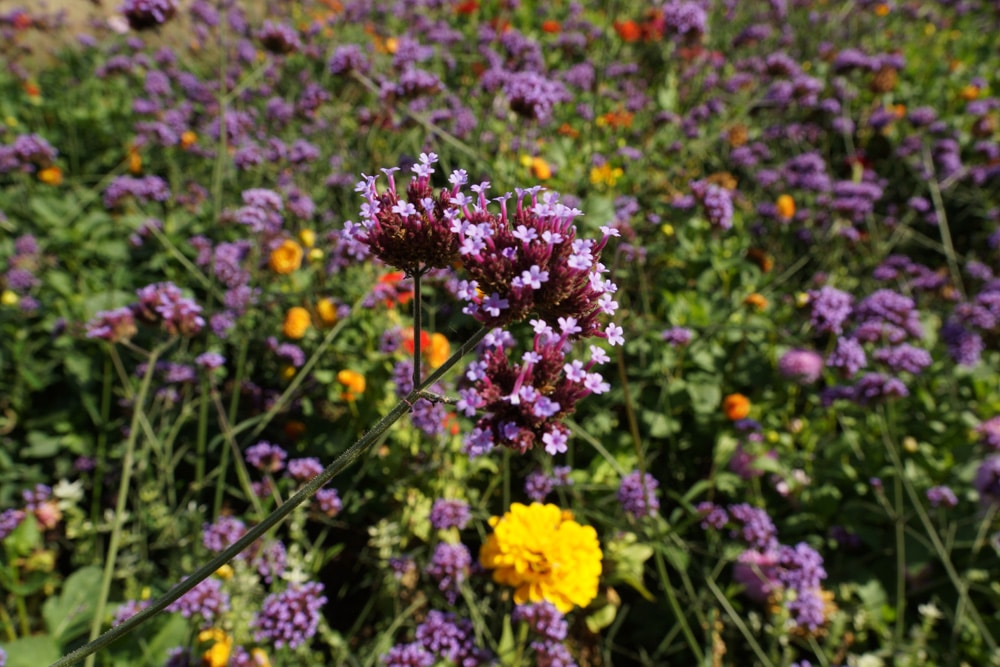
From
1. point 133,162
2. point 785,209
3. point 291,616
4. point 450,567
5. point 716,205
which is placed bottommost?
point 291,616

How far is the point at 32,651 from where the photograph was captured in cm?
205

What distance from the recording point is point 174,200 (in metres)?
4.02

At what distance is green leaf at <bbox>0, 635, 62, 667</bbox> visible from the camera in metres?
2.02

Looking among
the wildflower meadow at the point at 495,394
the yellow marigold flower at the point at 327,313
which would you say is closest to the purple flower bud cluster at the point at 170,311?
the wildflower meadow at the point at 495,394

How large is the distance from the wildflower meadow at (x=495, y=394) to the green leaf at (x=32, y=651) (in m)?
0.02

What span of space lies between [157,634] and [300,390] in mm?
1121

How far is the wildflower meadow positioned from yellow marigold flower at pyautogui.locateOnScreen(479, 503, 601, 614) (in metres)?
0.01

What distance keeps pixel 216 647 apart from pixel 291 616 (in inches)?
9.9

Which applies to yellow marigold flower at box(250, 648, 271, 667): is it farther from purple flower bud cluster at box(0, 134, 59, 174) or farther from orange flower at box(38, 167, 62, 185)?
orange flower at box(38, 167, 62, 185)

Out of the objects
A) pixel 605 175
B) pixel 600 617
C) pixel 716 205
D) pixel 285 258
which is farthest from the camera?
pixel 605 175

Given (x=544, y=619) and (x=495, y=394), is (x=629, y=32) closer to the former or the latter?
(x=544, y=619)

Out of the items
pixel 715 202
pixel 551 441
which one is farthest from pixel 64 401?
pixel 715 202

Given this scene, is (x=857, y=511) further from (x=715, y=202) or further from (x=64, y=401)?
(x=64, y=401)

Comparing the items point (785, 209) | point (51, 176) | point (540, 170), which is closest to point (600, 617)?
point (540, 170)
